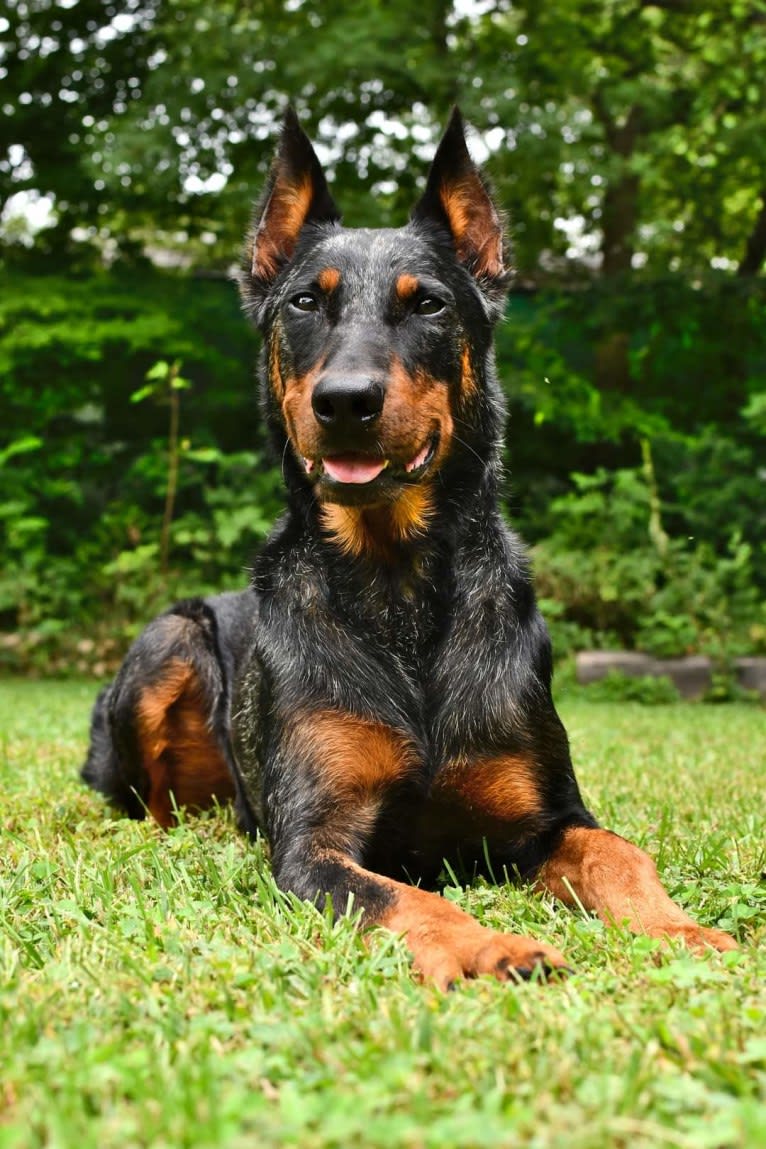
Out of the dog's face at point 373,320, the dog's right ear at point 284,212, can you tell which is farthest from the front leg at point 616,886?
the dog's right ear at point 284,212

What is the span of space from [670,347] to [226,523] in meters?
5.54

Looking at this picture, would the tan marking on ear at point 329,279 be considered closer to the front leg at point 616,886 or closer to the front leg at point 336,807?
the front leg at point 336,807

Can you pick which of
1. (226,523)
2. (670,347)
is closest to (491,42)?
(670,347)

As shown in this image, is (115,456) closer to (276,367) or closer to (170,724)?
(170,724)

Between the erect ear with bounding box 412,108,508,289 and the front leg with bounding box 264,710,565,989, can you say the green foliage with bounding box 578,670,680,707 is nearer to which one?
the erect ear with bounding box 412,108,508,289

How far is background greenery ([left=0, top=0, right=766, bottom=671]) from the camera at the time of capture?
36.9 feet

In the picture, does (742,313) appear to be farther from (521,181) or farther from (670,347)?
(521,181)

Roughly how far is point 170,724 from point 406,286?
79.2 inches

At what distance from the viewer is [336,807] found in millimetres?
3105

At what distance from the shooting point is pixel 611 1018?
1987mm

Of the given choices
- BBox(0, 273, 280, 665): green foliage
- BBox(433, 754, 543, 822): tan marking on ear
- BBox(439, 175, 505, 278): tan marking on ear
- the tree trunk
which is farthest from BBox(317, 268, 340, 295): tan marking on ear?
the tree trunk

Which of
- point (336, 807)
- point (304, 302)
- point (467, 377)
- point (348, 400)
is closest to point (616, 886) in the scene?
point (336, 807)

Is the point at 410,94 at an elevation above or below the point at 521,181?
above

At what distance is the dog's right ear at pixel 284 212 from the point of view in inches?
153
